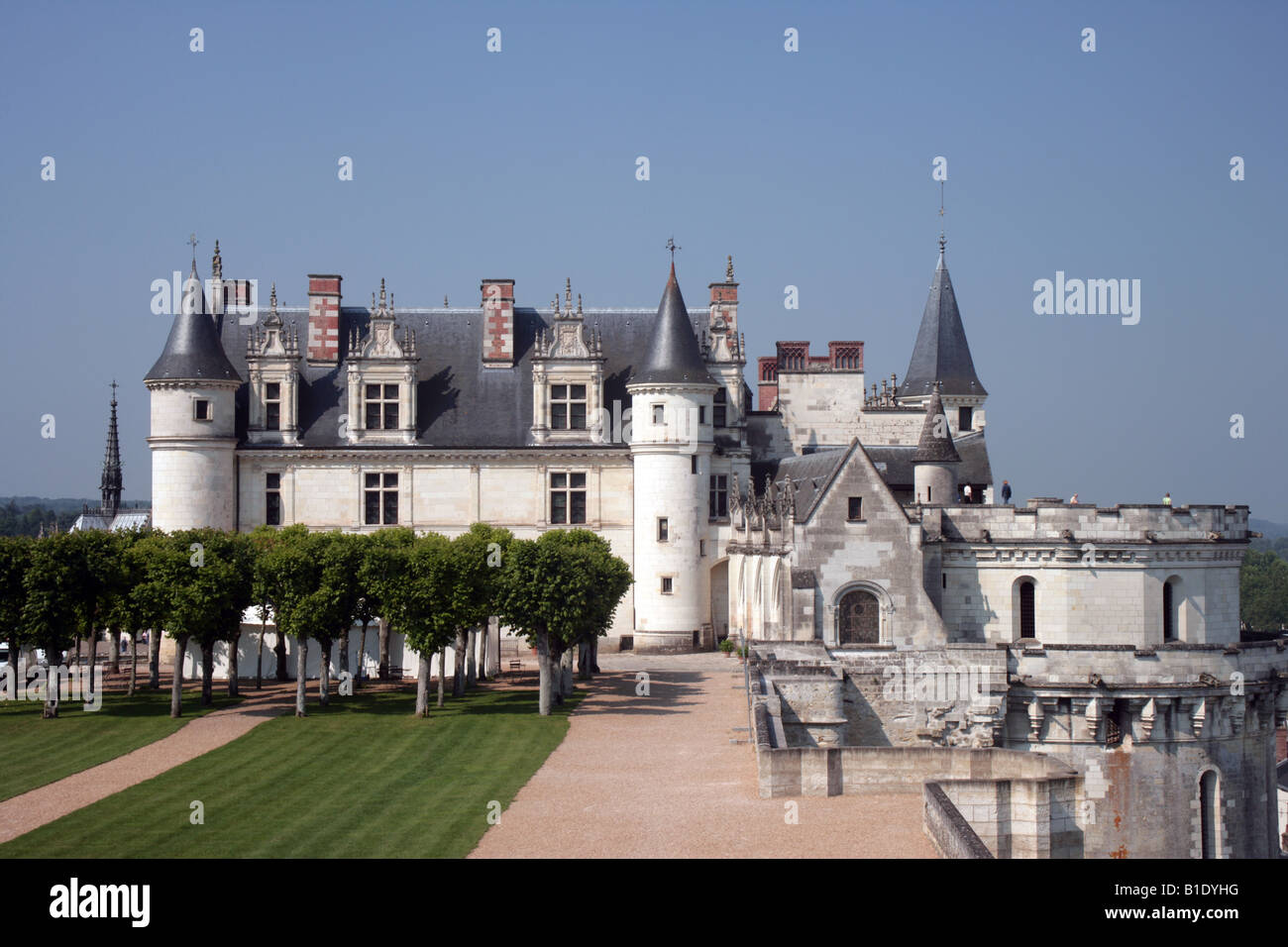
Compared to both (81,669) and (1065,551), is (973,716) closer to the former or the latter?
(1065,551)

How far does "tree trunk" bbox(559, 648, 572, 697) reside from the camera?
37125 mm

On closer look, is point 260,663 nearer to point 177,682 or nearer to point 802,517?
point 177,682

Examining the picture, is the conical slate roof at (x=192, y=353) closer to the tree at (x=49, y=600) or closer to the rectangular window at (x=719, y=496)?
the tree at (x=49, y=600)

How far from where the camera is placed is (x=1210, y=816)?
110ft

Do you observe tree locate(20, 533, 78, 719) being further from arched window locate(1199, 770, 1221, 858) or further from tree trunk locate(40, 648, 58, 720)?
arched window locate(1199, 770, 1221, 858)

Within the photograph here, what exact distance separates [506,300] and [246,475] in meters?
11.3

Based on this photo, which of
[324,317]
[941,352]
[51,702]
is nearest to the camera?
[51,702]

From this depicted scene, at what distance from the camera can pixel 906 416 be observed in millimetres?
54875

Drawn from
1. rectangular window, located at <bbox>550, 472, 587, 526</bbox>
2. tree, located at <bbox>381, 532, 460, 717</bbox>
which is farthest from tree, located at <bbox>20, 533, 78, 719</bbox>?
rectangular window, located at <bbox>550, 472, 587, 526</bbox>

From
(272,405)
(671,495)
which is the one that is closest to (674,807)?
(671,495)

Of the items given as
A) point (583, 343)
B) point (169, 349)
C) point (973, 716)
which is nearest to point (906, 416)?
point (583, 343)

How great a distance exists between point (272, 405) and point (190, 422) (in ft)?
9.90

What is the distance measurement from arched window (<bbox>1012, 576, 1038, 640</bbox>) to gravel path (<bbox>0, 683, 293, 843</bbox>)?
20053 mm

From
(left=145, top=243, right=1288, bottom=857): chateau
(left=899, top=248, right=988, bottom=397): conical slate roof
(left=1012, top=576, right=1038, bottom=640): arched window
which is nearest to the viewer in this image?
(left=145, top=243, right=1288, bottom=857): chateau
